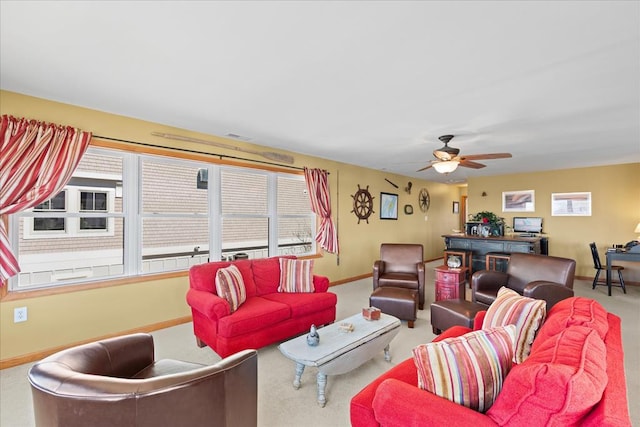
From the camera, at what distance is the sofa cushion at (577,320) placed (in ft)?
4.69

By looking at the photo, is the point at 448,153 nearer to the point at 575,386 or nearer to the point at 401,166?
the point at 401,166

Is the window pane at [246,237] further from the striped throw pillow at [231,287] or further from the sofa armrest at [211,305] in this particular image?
the sofa armrest at [211,305]

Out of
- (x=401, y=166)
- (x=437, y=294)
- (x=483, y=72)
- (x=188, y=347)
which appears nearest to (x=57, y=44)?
(x=188, y=347)

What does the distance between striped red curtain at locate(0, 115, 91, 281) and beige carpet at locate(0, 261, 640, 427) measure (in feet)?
3.49

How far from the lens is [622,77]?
238 centimetres

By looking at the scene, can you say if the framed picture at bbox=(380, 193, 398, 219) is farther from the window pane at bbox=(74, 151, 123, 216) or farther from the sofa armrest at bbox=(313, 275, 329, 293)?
the window pane at bbox=(74, 151, 123, 216)

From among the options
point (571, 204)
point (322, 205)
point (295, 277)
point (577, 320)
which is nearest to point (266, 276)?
point (295, 277)

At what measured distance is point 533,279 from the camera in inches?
145

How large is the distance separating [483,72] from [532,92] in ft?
2.30

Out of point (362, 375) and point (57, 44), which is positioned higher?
point (57, 44)

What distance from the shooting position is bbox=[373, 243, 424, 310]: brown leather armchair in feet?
14.2

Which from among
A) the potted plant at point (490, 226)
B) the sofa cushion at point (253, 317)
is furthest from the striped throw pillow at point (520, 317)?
the potted plant at point (490, 226)

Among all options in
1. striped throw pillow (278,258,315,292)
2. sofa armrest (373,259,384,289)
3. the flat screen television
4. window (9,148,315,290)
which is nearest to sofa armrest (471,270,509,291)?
sofa armrest (373,259,384,289)

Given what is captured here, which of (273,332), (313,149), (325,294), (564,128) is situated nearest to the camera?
(273,332)
